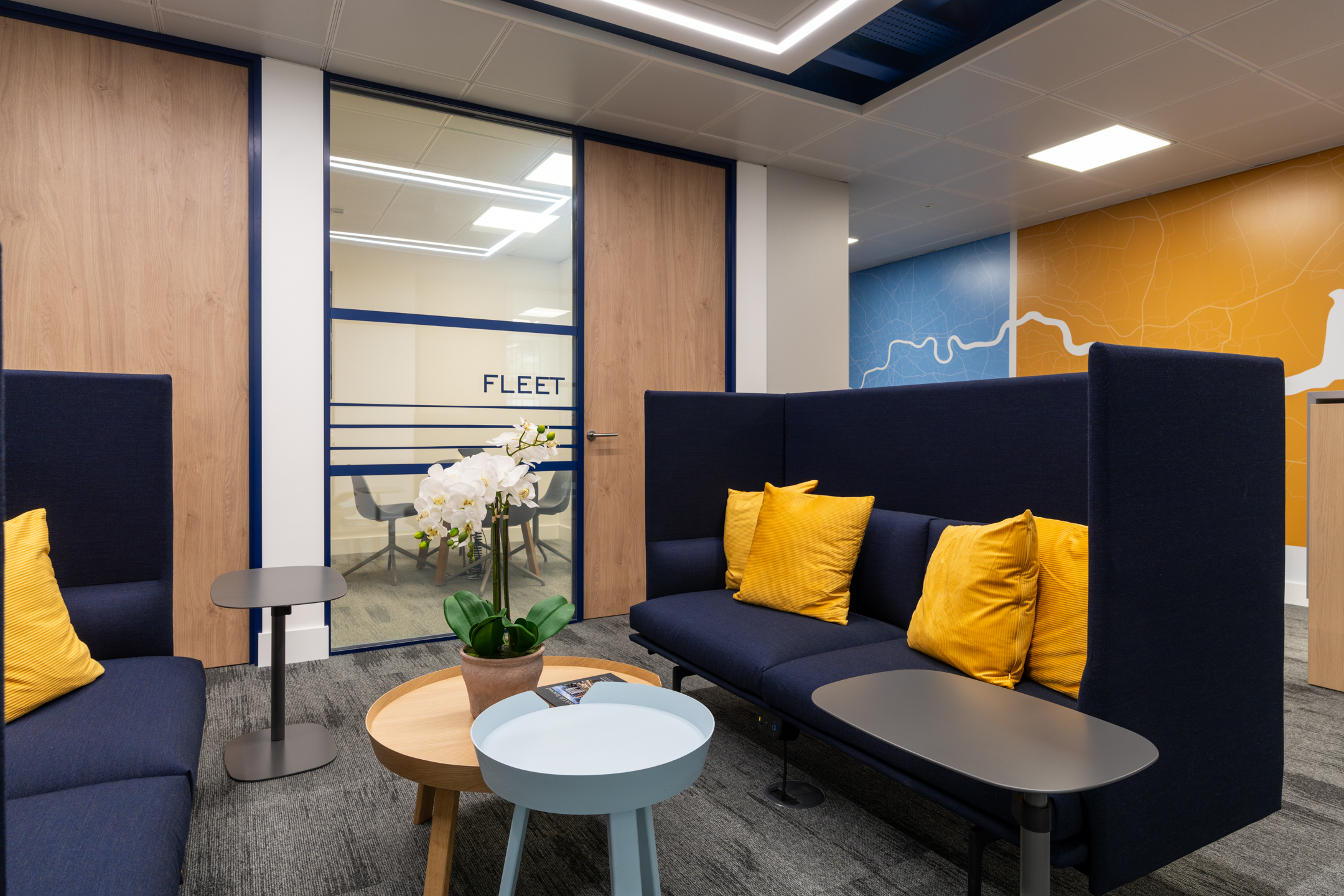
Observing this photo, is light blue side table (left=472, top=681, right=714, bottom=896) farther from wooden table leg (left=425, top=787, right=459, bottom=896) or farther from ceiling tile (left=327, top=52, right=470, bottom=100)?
ceiling tile (left=327, top=52, right=470, bottom=100)

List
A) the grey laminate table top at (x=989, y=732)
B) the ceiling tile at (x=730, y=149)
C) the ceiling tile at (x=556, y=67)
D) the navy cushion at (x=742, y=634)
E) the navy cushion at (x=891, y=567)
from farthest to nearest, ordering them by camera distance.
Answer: the ceiling tile at (x=730, y=149), the ceiling tile at (x=556, y=67), the navy cushion at (x=891, y=567), the navy cushion at (x=742, y=634), the grey laminate table top at (x=989, y=732)

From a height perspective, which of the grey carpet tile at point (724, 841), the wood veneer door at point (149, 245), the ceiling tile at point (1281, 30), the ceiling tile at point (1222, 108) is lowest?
the grey carpet tile at point (724, 841)

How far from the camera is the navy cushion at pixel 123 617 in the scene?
193 cm

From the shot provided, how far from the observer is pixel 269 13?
289 cm

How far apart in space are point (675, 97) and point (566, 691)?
305 cm

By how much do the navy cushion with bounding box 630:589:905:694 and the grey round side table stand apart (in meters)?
1.05

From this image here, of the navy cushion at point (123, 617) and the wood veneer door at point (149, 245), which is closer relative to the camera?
the navy cushion at point (123, 617)

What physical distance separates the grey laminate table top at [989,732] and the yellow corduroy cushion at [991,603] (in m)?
0.59

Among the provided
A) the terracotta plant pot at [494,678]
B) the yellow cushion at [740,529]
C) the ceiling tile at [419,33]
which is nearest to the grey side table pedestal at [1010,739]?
the terracotta plant pot at [494,678]

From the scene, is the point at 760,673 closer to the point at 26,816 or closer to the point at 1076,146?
the point at 26,816

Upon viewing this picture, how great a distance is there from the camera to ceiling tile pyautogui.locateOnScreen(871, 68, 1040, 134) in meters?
3.49

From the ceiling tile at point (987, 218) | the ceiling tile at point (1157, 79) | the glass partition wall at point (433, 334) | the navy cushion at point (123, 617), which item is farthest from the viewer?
the ceiling tile at point (987, 218)

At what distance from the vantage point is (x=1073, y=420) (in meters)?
1.97

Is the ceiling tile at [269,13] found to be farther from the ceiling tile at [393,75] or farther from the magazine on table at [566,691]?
the magazine on table at [566,691]
